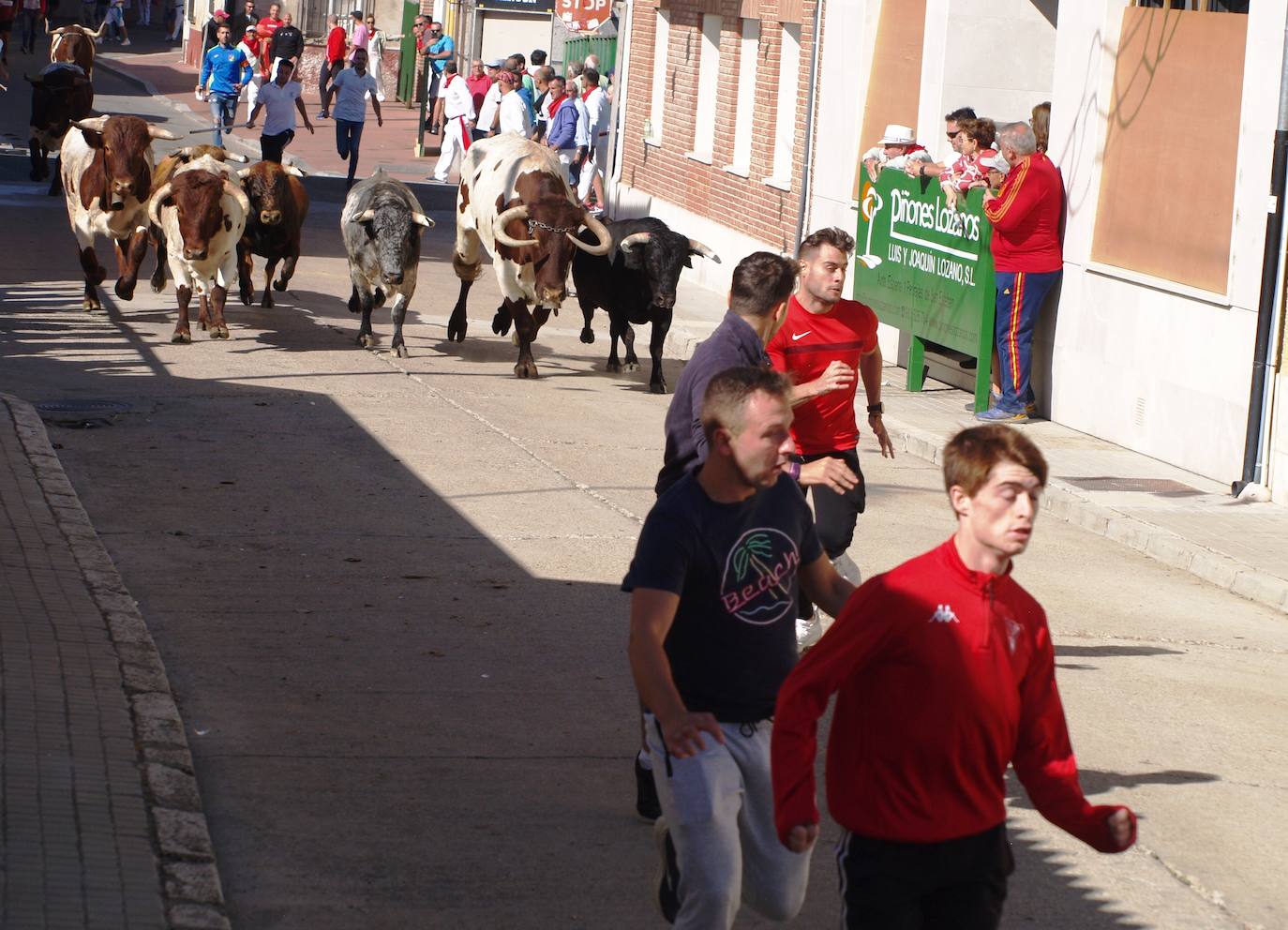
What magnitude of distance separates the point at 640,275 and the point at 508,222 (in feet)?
4.10

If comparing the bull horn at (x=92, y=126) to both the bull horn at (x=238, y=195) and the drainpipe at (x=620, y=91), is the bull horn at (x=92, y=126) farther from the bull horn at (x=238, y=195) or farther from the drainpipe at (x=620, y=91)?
the drainpipe at (x=620, y=91)

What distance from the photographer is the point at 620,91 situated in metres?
29.3

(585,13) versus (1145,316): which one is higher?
(585,13)

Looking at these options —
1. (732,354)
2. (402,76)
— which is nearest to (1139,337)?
(732,354)

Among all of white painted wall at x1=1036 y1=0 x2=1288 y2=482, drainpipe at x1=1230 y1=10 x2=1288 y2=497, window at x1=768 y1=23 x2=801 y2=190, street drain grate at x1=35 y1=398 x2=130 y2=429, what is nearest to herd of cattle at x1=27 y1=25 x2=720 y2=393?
street drain grate at x1=35 y1=398 x2=130 y2=429

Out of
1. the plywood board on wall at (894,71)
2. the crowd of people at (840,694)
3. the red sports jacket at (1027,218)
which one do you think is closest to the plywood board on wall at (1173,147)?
the red sports jacket at (1027,218)

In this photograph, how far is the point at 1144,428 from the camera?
14414 mm

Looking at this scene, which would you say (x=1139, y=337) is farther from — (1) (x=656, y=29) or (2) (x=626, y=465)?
(1) (x=656, y=29)

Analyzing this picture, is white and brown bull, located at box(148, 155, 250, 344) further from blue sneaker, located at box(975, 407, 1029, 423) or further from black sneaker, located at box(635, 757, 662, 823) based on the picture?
black sneaker, located at box(635, 757, 662, 823)

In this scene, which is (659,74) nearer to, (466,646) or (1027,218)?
(1027,218)

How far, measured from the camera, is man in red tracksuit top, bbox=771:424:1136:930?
4.25 m

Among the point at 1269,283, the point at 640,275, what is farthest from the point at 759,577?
the point at 640,275

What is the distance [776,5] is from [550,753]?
54.1 ft

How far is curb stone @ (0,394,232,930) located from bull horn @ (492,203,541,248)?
677 centimetres
